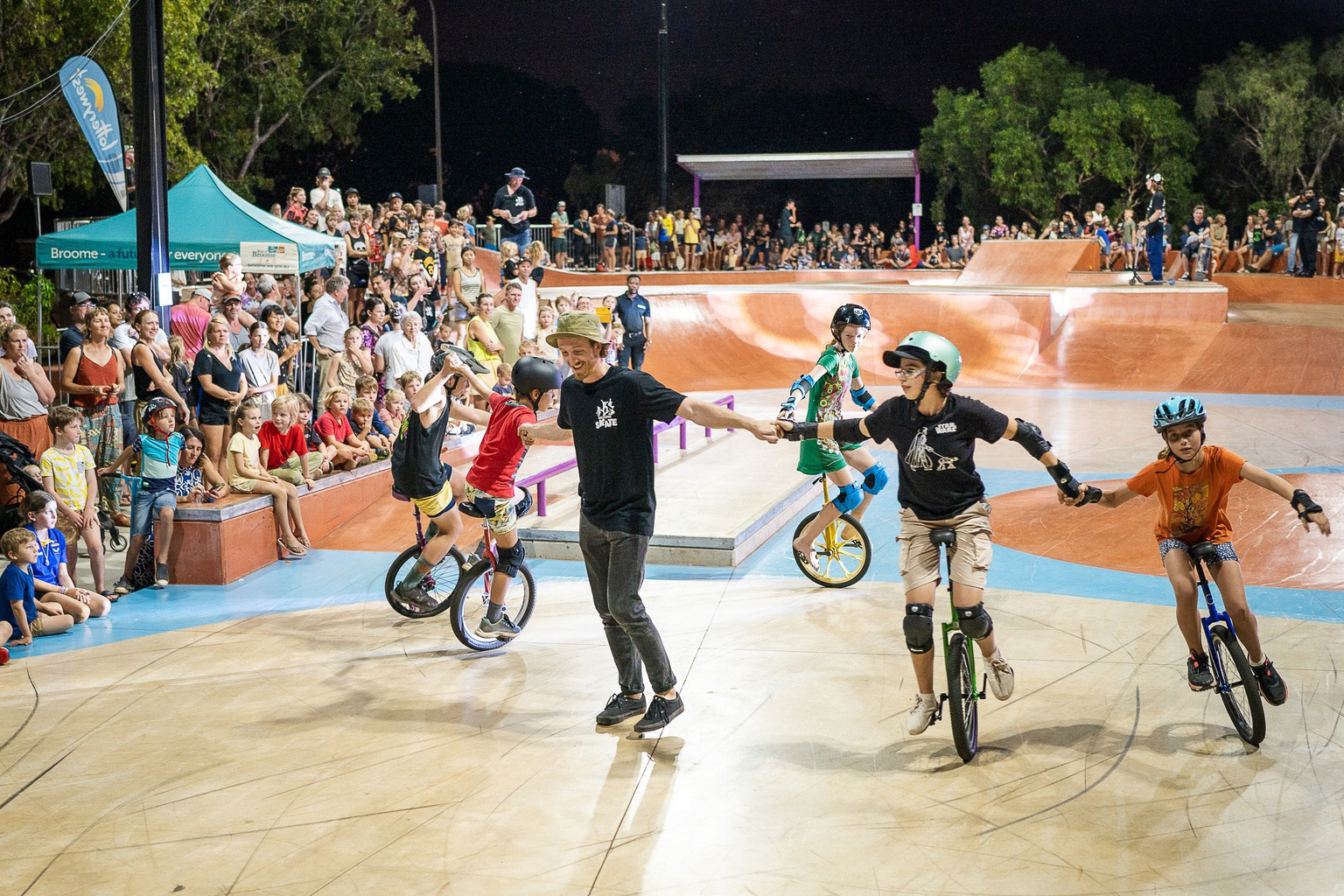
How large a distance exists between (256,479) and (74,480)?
4.42ft

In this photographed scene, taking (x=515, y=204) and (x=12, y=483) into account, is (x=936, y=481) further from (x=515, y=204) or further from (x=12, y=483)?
(x=515, y=204)

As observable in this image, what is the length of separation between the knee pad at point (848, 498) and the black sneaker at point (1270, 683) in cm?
293

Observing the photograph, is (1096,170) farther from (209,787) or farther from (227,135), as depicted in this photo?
(209,787)

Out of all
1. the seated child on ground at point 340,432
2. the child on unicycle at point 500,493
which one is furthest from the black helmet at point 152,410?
the child on unicycle at point 500,493

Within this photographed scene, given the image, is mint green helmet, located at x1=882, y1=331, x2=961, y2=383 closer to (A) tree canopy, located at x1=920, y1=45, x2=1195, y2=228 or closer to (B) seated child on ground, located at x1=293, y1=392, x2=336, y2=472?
(B) seated child on ground, located at x1=293, y1=392, x2=336, y2=472

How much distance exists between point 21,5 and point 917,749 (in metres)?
24.0

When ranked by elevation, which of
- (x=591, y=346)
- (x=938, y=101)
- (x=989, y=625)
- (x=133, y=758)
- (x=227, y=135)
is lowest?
(x=133, y=758)

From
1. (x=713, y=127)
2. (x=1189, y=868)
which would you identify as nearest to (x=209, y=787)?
(x=1189, y=868)

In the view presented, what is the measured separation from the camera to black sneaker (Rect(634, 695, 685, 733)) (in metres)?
5.52

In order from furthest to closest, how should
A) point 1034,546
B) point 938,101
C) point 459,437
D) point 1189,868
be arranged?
point 938,101, point 459,437, point 1034,546, point 1189,868

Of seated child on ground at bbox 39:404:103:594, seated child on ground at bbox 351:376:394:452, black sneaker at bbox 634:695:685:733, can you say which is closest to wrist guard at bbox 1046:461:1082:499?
black sneaker at bbox 634:695:685:733

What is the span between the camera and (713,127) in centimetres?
5912

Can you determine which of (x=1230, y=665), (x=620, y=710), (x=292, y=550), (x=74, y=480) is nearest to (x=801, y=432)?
(x=620, y=710)

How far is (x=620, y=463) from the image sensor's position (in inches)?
212
